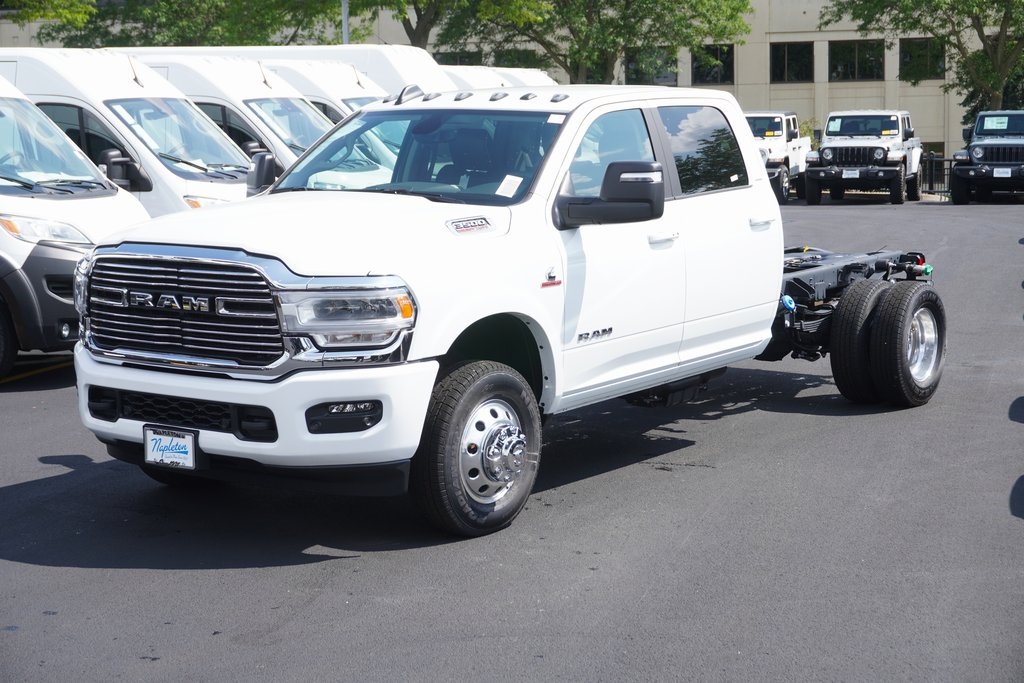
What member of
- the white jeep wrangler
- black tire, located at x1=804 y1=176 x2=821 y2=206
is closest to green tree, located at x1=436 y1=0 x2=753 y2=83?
the white jeep wrangler

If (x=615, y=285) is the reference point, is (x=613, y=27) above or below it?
above

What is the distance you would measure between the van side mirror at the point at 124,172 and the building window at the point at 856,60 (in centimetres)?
4634

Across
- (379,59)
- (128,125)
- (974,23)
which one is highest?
(974,23)

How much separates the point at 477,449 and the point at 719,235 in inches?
88.0

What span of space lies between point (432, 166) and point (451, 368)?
52.7 inches

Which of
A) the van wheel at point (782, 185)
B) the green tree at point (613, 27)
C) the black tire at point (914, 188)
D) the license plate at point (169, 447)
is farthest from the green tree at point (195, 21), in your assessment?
the license plate at point (169, 447)

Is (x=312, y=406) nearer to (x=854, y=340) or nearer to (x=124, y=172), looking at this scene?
(x=854, y=340)

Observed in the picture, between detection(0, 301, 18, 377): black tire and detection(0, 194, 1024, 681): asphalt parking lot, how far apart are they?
1813 millimetres

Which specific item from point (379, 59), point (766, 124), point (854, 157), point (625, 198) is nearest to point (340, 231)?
point (625, 198)

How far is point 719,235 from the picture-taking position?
7508 millimetres

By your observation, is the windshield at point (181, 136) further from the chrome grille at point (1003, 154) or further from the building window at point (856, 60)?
the building window at point (856, 60)

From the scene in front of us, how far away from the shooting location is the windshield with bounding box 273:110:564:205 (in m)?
6.66

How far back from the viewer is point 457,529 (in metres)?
6.02

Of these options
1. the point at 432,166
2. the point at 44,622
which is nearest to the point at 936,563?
the point at 432,166
